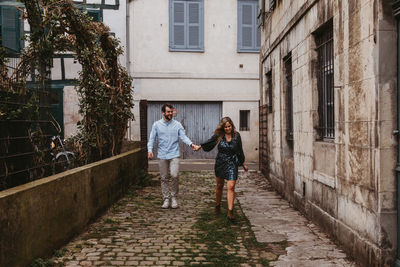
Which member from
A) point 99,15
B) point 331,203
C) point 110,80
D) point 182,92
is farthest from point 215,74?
point 331,203

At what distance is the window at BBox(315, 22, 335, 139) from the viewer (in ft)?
21.4

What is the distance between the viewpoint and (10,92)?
16.8 feet

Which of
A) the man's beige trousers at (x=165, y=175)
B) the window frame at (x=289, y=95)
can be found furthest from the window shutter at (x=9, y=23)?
the window frame at (x=289, y=95)

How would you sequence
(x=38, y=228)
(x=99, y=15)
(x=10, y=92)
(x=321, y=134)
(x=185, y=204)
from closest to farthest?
(x=38, y=228) → (x=10, y=92) → (x=321, y=134) → (x=185, y=204) → (x=99, y=15)

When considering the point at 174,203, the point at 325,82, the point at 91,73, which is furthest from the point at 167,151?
the point at 325,82

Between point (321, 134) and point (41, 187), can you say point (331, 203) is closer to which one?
point (321, 134)

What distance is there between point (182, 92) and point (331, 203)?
12.3 meters

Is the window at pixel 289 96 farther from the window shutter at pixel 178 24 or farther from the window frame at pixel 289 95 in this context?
the window shutter at pixel 178 24

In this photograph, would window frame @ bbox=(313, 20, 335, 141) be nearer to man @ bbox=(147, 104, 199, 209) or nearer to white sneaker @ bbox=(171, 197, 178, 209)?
man @ bbox=(147, 104, 199, 209)

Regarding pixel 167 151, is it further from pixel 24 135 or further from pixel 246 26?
pixel 246 26

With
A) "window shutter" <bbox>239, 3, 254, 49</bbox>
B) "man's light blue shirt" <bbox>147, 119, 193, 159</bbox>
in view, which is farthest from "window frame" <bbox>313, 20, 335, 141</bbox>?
"window shutter" <bbox>239, 3, 254, 49</bbox>

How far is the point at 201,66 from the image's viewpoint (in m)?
17.8

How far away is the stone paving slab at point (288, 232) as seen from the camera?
16.4 feet

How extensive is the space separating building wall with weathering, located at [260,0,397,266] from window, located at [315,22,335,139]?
0.29 ft
